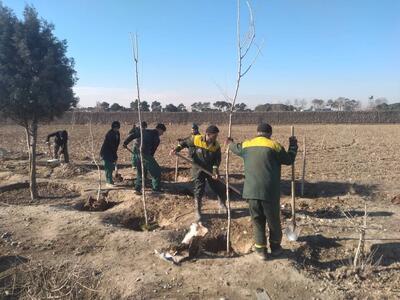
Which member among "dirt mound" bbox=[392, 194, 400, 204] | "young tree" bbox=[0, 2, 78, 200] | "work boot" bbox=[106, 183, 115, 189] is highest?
"young tree" bbox=[0, 2, 78, 200]

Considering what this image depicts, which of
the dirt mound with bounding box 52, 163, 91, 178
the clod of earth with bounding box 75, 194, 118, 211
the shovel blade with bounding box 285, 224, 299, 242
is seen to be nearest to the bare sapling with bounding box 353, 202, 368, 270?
the shovel blade with bounding box 285, 224, 299, 242

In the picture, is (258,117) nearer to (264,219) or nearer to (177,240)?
(177,240)

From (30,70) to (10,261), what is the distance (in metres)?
4.42

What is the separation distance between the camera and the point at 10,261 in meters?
6.18

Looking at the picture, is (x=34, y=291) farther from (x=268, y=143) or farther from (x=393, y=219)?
(x=393, y=219)

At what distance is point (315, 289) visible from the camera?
17.2 feet

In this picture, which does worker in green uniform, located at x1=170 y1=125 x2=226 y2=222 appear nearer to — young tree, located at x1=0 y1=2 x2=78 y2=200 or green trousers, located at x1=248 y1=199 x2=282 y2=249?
green trousers, located at x1=248 y1=199 x2=282 y2=249

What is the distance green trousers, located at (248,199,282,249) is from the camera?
19.1 feet

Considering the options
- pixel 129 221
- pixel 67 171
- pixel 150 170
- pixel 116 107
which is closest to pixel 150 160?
pixel 150 170

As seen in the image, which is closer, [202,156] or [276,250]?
[276,250]

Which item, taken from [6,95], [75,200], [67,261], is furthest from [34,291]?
[6,95]

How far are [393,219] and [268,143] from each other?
3146mm

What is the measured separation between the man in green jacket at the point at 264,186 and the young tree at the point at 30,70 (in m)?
5.08

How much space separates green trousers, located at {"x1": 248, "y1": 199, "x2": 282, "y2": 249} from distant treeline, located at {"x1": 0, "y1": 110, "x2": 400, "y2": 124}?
43123 mm
